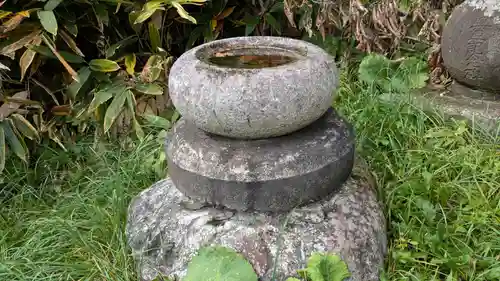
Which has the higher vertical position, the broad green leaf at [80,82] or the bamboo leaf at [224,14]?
the bamboo leaf at [224,14]

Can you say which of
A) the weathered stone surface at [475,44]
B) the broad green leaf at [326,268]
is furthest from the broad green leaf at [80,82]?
the weathered stone surface at [475,44]

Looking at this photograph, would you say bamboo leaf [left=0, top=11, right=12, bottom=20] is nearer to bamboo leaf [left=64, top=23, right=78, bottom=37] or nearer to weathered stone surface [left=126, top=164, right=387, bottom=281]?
bamboo leaf [left=64, top=23, right=78, bottom=37]

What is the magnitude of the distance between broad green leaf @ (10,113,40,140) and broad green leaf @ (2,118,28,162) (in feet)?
0.18

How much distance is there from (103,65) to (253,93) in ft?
5.84

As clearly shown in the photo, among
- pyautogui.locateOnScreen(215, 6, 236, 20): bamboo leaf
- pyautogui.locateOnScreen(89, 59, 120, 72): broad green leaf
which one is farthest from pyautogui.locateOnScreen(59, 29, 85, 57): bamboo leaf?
pyautogui.locateOnScreen(215, 6, 236, 20): bamboo leaf

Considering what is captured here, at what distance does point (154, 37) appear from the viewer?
12.1 ft

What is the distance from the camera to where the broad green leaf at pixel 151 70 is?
361 centimetres

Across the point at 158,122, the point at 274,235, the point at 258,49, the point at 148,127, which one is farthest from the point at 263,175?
the point at 148,127

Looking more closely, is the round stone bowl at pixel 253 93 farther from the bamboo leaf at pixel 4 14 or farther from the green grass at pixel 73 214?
the bamboo leaf at pixel 4 14

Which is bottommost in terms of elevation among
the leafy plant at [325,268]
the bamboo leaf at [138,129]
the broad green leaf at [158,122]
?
the bamboo leaf at [138,129]

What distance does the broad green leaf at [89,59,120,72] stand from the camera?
3525mm

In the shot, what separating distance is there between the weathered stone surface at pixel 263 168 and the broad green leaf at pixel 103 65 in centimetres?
139

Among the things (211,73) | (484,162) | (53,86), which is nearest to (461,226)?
(484,162)

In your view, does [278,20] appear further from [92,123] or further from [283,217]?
[283,217]
